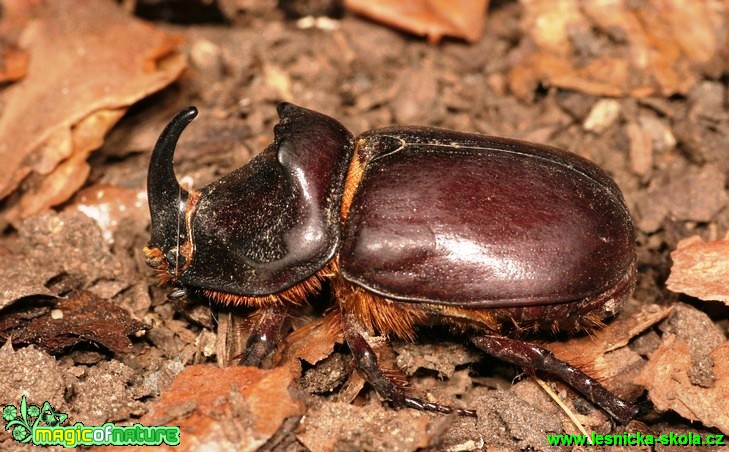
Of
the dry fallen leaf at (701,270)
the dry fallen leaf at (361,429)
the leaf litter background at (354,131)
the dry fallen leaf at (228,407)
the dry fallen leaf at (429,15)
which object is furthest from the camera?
the dry fallen leaf at (429,15)

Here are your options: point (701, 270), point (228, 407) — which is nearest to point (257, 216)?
point (228, 407)

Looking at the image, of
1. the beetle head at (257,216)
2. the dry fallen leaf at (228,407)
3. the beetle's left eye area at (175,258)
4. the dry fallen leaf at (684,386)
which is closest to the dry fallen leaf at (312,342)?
the dry fallen leaf at (228,407)

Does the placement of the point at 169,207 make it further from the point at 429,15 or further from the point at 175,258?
the point at 429,15

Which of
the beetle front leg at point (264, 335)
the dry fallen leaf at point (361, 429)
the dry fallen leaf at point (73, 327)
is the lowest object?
the dry fallen leaf at point (361, 429)

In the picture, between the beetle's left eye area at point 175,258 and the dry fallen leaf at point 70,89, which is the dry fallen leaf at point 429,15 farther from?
the beetle's left eye area at point 175,258

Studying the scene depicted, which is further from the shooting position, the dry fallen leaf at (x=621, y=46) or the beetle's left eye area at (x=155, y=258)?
the dry fallen leaf at (x=621, y=46)

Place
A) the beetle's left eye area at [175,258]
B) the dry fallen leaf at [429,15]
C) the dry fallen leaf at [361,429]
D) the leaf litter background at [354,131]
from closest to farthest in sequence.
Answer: the dry fallen leaf at [361,429], the leaf litter background at [354,131], the beetle's left eye area at [175,258], the dry fallen leaf at [429,15]
